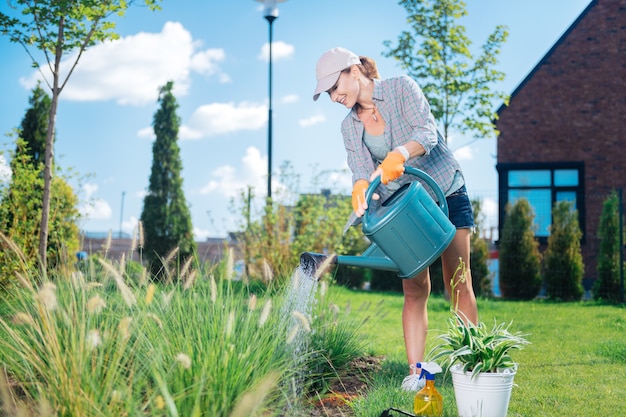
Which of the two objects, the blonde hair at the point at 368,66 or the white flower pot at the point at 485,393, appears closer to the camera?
the white flower pot at the point at 485,393

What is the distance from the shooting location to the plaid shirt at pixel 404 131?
3504mm

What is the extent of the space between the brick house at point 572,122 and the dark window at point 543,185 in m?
0.02

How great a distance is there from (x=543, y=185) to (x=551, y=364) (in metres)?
9.27

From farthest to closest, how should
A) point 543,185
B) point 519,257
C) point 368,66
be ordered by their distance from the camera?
point 543,185
point 519,257
point 368,66

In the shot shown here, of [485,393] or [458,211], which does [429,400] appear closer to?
[485,393]

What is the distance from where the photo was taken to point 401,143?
3.62 m

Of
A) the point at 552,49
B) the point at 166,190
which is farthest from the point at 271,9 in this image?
the point at 552,49

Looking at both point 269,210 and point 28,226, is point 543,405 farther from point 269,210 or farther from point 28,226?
point 269,210

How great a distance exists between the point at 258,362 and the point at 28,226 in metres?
5.91

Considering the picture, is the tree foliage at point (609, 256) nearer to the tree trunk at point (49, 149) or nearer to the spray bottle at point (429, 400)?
the tree trunk at point (49, 149)

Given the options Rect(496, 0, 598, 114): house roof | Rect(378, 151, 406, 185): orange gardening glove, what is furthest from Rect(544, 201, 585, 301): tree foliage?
Rect(378, 151, 406, 185): orange gardening glove

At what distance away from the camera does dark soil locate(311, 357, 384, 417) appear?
332cm

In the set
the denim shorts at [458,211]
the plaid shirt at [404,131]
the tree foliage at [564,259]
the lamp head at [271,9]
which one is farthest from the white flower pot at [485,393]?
the lamp head at [271,9]

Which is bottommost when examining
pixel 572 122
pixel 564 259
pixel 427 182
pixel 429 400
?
pixel 429 400
